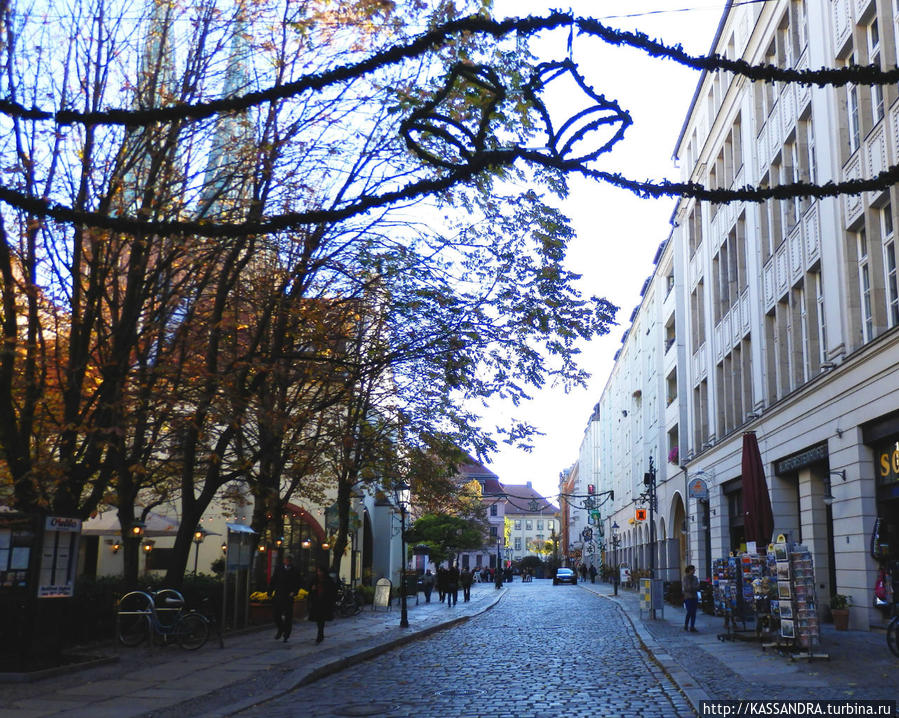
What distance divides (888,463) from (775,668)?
6555 mm

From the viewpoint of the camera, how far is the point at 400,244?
58.5ft

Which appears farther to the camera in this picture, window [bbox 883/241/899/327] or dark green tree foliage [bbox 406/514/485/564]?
dark green tree foliage [bbox 406/514/485/564]

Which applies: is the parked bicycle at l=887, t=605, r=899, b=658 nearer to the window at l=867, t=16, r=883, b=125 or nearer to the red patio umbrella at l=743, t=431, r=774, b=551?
the red patio umbrella at l=743, t=431, r=774, b=551

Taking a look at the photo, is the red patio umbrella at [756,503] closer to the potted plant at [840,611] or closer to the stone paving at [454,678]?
the stone paving at [454,678]

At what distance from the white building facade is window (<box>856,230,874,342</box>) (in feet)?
0.13

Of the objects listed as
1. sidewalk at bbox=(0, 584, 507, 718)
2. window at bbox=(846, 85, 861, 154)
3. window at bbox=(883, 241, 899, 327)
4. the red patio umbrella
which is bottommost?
sidewalk at bbox=(0, 584, 507, 718)

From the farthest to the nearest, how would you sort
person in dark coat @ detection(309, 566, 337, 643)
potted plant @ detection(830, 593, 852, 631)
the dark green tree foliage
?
the dark green tree foliage, potted plant @ detection(830, 593, 852, 631), person in dark coat @ detection(309, 566, 337, 643)

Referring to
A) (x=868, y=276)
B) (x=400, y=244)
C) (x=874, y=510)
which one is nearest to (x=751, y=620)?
(x=874, y=510)

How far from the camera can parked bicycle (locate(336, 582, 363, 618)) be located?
99.0ft

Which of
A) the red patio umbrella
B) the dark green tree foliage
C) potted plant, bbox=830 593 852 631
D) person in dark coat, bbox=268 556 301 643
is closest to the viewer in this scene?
the red patio umbrella

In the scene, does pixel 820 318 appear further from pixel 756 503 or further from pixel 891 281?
pixel 756 503

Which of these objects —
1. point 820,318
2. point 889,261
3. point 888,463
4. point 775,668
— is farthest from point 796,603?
point 820,318

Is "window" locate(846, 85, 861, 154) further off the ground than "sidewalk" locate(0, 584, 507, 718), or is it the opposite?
"window" locate(846, 85, 861, 154)

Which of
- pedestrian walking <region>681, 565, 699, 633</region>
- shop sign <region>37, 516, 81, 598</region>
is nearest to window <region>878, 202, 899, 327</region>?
pedestrian walking <region>681, 565, 699, 633</region>
